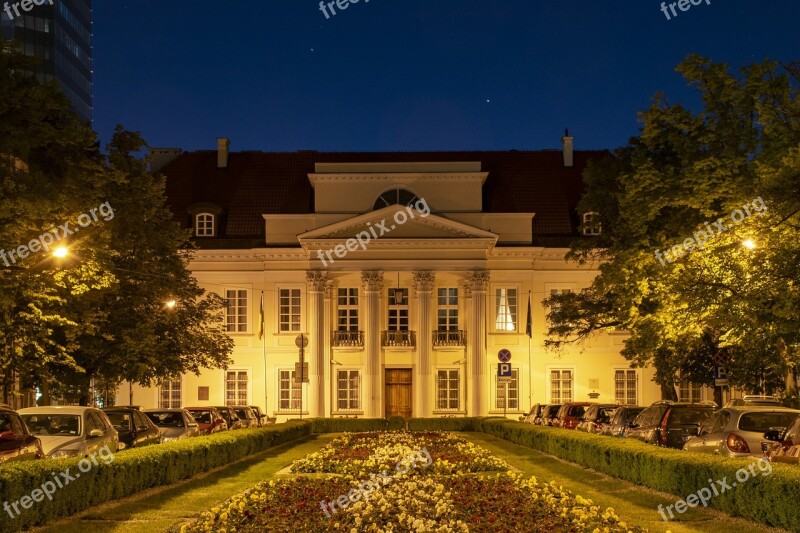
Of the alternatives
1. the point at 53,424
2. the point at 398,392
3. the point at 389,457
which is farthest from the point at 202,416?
the point at 398,392

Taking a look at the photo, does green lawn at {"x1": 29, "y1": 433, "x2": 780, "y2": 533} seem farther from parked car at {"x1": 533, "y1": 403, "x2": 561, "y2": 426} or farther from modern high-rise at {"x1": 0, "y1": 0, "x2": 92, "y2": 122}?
modern high-rise at {"x1": 0, "y1": 0, "x2": 92, "y2": 122}

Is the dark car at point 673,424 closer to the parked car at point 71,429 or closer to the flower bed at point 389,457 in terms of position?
the flower bed at point 389,457

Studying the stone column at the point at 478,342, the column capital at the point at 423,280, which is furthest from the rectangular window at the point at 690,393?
the column capital at the point at 423,280

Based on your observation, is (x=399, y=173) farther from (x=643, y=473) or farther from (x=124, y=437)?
(x=643, y=473)

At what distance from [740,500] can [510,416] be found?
145ft

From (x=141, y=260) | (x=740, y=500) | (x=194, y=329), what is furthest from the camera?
(x=194, y=329)

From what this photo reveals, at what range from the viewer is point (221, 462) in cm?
2884

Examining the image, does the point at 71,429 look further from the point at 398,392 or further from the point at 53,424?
the point at 398,392

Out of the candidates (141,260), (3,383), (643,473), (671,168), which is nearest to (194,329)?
(141,260)

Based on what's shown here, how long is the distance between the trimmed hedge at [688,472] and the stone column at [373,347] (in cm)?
2668

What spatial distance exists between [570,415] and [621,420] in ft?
33.4

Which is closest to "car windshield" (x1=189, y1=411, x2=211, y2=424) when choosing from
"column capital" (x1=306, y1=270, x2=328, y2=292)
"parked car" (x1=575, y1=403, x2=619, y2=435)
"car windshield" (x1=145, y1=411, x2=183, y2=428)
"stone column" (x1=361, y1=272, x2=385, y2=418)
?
"car windshield" (x1=145, y1=411, x2=183, y2=428)

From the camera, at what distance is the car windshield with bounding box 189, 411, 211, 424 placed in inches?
1548

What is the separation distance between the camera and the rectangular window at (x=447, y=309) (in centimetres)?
6184
